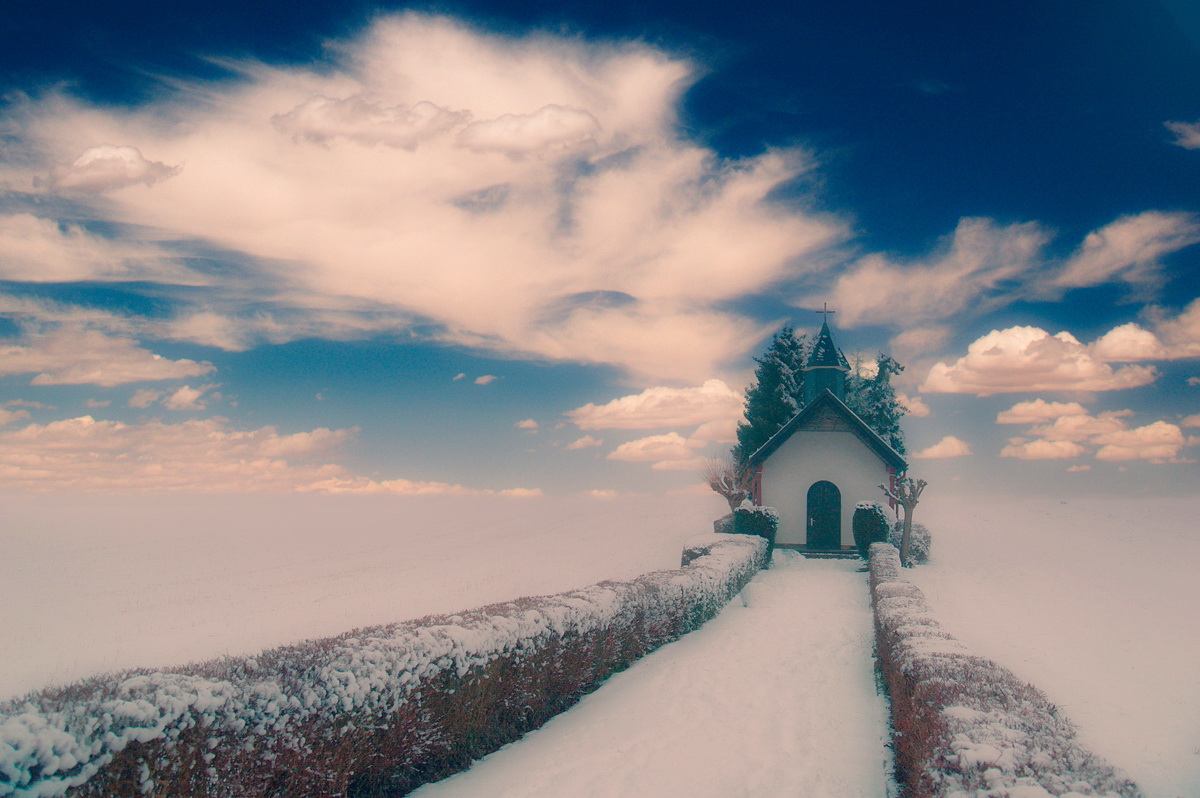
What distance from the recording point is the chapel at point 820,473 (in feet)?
79.2

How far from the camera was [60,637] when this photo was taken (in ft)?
50.2

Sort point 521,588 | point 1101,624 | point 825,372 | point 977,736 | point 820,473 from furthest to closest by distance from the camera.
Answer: point 825,372, point 820,473, point 521,588, point 1101,624, point 977,736

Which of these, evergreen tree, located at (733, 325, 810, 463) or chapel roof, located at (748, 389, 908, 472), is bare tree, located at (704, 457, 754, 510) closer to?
chapel roof, located at (748, 389, 908, 472)

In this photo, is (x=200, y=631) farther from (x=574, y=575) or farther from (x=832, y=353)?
(x=832, y=353)

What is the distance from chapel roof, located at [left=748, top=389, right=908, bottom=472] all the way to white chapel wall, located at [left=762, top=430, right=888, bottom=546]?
24 cm

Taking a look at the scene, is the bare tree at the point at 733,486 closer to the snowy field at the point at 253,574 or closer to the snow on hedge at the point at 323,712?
the snowy field at the point at 253,574

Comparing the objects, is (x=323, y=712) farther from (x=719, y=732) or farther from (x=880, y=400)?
(x=880, y=400)

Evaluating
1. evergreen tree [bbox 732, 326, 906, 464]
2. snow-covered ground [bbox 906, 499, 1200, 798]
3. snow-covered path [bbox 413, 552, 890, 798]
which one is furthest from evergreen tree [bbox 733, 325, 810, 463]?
snow-covered path [bbox 413, 552, 890, 798]

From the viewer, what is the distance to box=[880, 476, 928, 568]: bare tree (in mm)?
20812

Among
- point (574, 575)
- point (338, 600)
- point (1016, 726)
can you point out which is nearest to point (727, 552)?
point (574, 575)

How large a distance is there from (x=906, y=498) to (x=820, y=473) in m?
3.32

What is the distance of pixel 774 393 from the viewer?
37438mm

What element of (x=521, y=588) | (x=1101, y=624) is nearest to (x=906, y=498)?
(x=1101, y=624)

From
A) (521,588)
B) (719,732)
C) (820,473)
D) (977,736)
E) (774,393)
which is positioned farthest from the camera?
(774,393)
